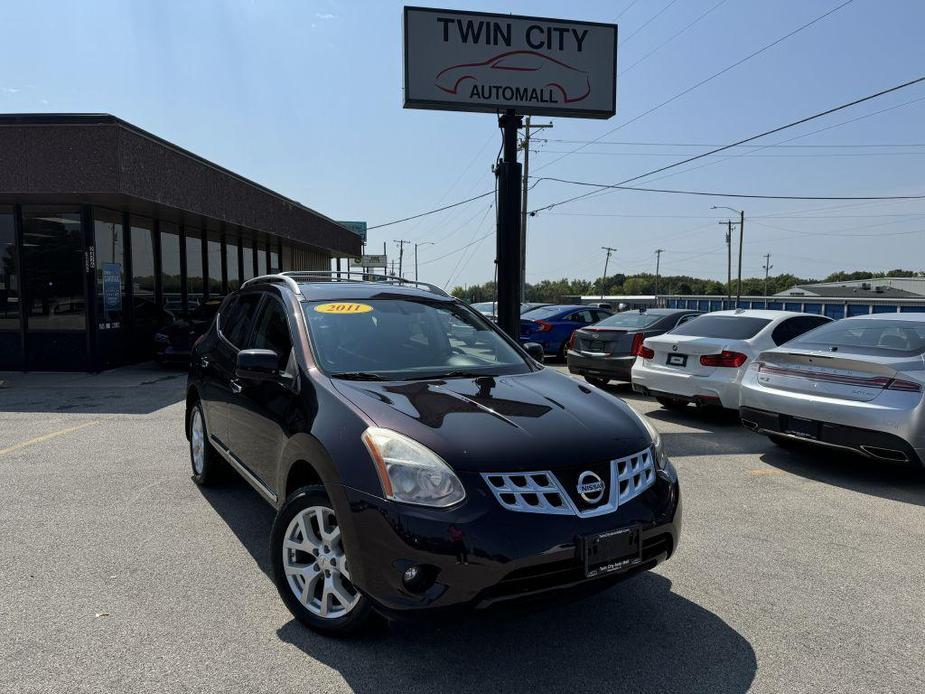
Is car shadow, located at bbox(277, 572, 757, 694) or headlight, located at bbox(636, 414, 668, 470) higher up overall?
headlight, located at bbox(636, 414, 668, 470)

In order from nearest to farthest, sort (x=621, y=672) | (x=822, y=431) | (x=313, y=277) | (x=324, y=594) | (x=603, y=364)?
(x=621, y=672) < (x=324, y=594) < (x=313, y=277) < (x=822, y=431) < (x=603, y=364)

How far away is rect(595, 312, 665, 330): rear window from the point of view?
11008mm

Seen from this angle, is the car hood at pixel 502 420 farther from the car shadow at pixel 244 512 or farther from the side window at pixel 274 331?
the car shadow at pixel 244 512

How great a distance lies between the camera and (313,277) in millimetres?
5125

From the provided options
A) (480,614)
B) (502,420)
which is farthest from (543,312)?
(480,614)

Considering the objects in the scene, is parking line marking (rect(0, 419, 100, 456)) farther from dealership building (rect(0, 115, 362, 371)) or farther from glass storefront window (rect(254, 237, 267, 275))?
glass storefront window (rect(254, 237, 267, 275))

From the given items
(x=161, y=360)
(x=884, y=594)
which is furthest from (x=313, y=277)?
(x=161, y=360)

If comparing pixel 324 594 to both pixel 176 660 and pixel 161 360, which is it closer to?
pixel 176 660

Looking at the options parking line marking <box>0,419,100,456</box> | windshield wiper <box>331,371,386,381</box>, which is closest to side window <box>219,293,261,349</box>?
windshield wiper <box>331,371,386,381</box>

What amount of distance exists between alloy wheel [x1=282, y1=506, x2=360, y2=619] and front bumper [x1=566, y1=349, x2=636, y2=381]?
7584 millimetres

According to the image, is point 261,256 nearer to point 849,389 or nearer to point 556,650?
point 849,389

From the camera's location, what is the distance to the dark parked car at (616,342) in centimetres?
1058

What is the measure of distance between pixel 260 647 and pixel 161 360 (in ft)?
39.6

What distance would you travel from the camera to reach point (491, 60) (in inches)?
444
